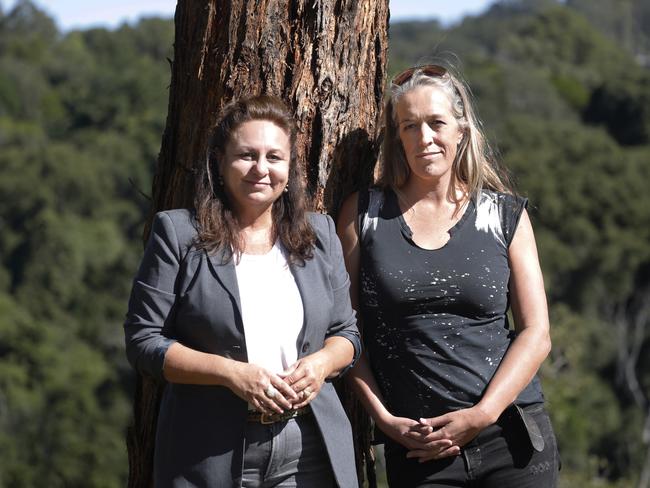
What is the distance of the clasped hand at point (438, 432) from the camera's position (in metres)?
3.05

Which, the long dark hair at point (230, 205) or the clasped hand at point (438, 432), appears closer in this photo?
the long dark hair at point (230, 205)

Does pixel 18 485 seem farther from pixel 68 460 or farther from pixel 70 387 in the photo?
pixel 70 387

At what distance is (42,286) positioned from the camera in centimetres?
3712

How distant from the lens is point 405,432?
3.10 meters

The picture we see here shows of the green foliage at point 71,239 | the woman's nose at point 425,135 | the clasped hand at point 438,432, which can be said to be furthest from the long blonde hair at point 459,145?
the green foliage at point 71,239

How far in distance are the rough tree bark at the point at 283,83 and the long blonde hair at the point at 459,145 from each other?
209 mm

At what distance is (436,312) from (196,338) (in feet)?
2.21

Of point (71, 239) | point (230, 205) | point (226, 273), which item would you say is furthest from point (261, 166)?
point (71, 239)

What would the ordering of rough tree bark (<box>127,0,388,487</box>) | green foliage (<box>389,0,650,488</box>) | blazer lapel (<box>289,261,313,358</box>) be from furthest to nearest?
1. green foliage (<box>389,0,650,488</box>)
2. rough tree bark (<box>127,0,388,487</box>)
3. blazer lapel (<box>289,261,313,358</box>)

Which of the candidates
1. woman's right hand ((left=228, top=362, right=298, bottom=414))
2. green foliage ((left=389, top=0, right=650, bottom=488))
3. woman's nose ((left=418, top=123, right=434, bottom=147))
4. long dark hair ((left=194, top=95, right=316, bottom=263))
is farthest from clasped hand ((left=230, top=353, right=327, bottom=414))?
green foliage ((left=389, top=0, right=650, bottom=488))

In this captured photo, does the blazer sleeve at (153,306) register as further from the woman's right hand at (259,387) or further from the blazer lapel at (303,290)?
the blazer lapel at (303,290)

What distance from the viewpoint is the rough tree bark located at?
11.0ft

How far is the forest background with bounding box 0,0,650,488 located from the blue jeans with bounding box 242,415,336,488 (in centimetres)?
1048

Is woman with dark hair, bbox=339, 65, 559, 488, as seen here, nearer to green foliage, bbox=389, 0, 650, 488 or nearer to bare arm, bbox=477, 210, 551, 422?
bare arm, bbox=477, 210, 551, 422
